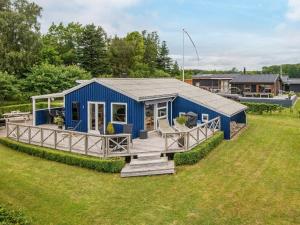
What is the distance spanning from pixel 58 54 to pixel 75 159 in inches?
1620

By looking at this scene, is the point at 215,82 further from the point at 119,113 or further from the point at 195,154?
the point at 195,154

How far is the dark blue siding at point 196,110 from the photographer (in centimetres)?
1855

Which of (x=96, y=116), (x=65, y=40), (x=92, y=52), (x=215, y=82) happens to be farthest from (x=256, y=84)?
(x=96, y=116)

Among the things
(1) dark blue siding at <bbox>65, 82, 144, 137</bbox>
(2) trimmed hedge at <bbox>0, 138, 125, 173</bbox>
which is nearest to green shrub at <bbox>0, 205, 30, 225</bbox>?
(2) trimmed hedge at <bbox>0, 138, 125, 173</bbox>

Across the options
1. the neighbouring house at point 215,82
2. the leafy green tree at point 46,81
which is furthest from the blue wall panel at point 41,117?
the neighbouring house at point 215,82

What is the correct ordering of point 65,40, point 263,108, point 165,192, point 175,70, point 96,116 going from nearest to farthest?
1. point 165,192
2. point 96,116
3. point 263,108
4. point 65,40
5. point 175,70

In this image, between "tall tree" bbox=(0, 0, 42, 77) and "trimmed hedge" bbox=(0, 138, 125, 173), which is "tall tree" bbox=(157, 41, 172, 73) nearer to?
"tall tree" bbox=(0, 0, 42, 77)

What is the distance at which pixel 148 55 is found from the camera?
6700 centimetres

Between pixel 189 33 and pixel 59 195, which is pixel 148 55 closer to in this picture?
pixel 189 33

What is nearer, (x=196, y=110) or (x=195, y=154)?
(x=195, y=154)

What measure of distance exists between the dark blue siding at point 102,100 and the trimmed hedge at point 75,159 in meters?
3.24

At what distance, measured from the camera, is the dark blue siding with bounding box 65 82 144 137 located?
52.9ft

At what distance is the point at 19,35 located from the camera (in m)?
39.8

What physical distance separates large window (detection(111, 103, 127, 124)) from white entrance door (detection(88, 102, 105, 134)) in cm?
66
